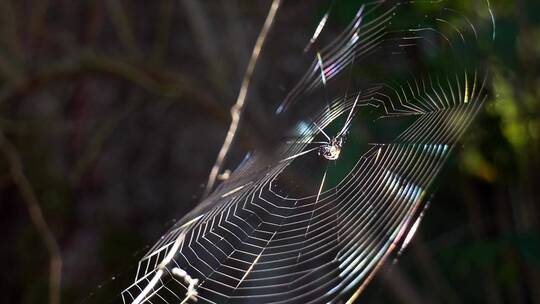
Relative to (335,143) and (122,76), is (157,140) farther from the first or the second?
(335,143)

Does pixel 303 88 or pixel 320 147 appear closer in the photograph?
pixel 320 147

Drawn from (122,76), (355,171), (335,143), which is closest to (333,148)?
(335,143)

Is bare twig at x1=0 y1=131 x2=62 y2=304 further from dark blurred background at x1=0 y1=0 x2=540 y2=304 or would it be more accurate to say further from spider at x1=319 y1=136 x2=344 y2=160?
spider at x1=319 y1=136 x2=344 y2=160

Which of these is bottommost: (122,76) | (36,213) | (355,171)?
(355,171)

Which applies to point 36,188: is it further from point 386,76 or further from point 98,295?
point 386,76

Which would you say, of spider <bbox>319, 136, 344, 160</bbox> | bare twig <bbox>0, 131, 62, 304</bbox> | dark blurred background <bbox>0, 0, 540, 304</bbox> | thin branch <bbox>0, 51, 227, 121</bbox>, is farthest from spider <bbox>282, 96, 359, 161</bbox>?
bare twig <bbox>0, 131, 62, 304</bbox>

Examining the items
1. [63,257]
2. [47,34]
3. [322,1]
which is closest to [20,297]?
[63,257]
